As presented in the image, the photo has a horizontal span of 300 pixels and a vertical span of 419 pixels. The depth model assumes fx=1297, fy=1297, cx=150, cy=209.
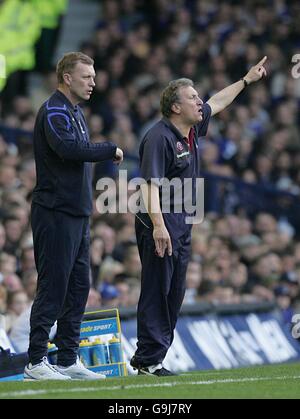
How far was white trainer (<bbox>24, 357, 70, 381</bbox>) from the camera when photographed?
8586 millimetres

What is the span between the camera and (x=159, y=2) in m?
20.7

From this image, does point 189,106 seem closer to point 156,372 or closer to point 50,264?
point 50,264

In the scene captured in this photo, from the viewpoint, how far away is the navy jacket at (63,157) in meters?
8.55

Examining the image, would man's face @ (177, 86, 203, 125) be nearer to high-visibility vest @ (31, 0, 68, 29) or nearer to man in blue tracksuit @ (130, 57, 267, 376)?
man in blue tracksuit @ (130, 57, 267, 376)

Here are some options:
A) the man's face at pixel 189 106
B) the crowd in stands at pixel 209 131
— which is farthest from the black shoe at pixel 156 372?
the crowd in stands at pixel 209 131

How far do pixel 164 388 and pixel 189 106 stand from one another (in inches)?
86.0

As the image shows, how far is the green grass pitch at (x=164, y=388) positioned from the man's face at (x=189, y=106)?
1842 millimetres

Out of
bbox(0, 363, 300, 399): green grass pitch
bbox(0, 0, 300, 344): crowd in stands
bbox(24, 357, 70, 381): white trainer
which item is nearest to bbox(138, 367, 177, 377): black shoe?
bbox(0, 363, 300, 399): green grass pitch

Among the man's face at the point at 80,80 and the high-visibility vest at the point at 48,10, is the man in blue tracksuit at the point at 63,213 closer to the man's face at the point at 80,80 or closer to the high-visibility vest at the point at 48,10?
the man's face at the point at 80,80

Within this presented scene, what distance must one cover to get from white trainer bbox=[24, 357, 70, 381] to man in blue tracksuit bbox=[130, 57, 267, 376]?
2.66ft

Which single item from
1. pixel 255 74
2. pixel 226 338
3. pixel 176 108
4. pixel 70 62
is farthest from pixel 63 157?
pixel 226 338
